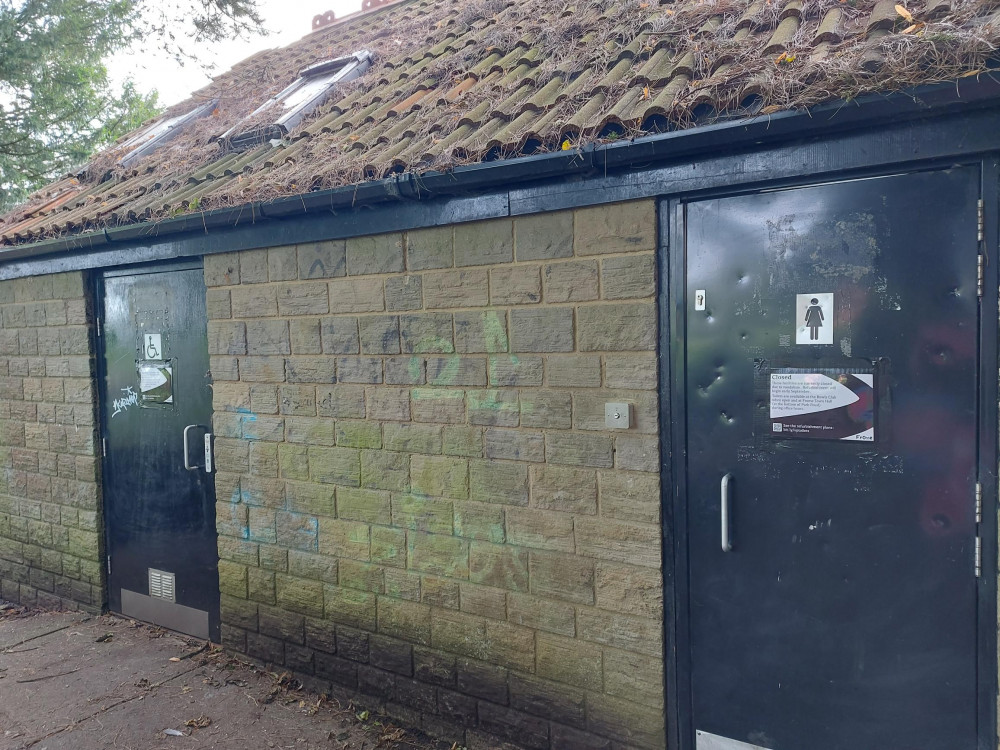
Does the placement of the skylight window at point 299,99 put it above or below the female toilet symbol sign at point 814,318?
above

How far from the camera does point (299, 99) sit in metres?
5.93

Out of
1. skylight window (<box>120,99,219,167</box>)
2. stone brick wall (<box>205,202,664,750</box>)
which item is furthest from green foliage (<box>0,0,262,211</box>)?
stone brick wall (<box>205,202,664,750</box>)

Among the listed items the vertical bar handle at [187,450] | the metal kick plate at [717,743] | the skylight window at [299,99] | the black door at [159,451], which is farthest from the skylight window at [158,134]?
the metal kick plate at [717,743]

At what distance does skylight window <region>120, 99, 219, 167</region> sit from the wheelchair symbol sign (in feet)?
6.73

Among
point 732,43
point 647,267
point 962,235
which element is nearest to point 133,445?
point 647,267

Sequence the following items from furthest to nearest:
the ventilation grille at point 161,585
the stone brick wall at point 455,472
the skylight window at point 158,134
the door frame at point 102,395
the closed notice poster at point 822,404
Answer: the skylight window at point 158,134 < the door frame at point 102,395 < the ventilation grille at point 161,585 < the stone brick wall at point 455,472 < the closed notice poster at point 822,404

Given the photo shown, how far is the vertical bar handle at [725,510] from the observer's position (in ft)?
9.92

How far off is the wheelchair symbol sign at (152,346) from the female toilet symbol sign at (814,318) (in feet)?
14.2

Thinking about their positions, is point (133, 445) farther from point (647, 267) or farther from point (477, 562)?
point (647, 267)

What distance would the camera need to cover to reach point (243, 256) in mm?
4656

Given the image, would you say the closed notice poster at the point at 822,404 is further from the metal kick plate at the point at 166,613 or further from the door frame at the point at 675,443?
the metal kick plate at the point at 166,613

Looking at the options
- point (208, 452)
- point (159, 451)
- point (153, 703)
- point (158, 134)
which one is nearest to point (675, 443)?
point (208, 452)

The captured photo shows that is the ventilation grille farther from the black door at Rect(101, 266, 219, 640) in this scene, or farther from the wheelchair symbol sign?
the wheelchair symbol sign

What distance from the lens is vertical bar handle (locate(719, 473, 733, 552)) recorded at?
3023mm
